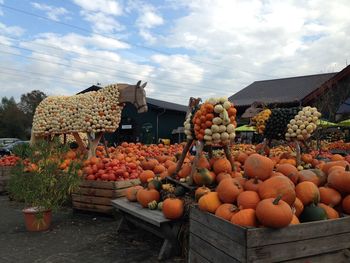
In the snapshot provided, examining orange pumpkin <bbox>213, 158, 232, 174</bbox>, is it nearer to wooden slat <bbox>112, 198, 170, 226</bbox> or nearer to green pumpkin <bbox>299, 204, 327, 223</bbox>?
wooden slat <bbox>112, 198, 170, 226</bbox>

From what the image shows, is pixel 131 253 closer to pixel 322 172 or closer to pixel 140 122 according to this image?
pixel 322 172

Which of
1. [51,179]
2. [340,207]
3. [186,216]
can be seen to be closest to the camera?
[340,207]

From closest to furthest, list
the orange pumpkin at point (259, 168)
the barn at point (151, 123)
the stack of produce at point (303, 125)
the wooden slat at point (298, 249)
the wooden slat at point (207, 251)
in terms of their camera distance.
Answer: the wooden slat at point (298, 249), the wooden slat at point (207, 251), the orange pumpkin at point (259, 168), the stack of produce at point (303, 125), the barn at point (151, 123)

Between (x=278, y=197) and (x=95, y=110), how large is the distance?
19.8ft

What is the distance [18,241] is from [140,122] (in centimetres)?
2595

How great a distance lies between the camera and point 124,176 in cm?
695

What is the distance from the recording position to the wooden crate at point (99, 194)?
6.59 m

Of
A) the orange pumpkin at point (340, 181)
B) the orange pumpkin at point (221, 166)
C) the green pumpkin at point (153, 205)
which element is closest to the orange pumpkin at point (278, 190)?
the orange pumpkin at point (340, 181)

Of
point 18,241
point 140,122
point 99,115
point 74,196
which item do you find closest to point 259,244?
point 18,241

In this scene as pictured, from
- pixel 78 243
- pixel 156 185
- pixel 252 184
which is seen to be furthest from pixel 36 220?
pixel 252 184

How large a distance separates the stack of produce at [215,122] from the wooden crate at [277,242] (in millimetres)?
1361

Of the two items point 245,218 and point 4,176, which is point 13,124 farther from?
point 245,218

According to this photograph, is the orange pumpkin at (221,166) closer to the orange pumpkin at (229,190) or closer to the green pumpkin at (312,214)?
the orange pumpkin at (229,190)

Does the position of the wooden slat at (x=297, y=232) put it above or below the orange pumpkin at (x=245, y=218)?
below
